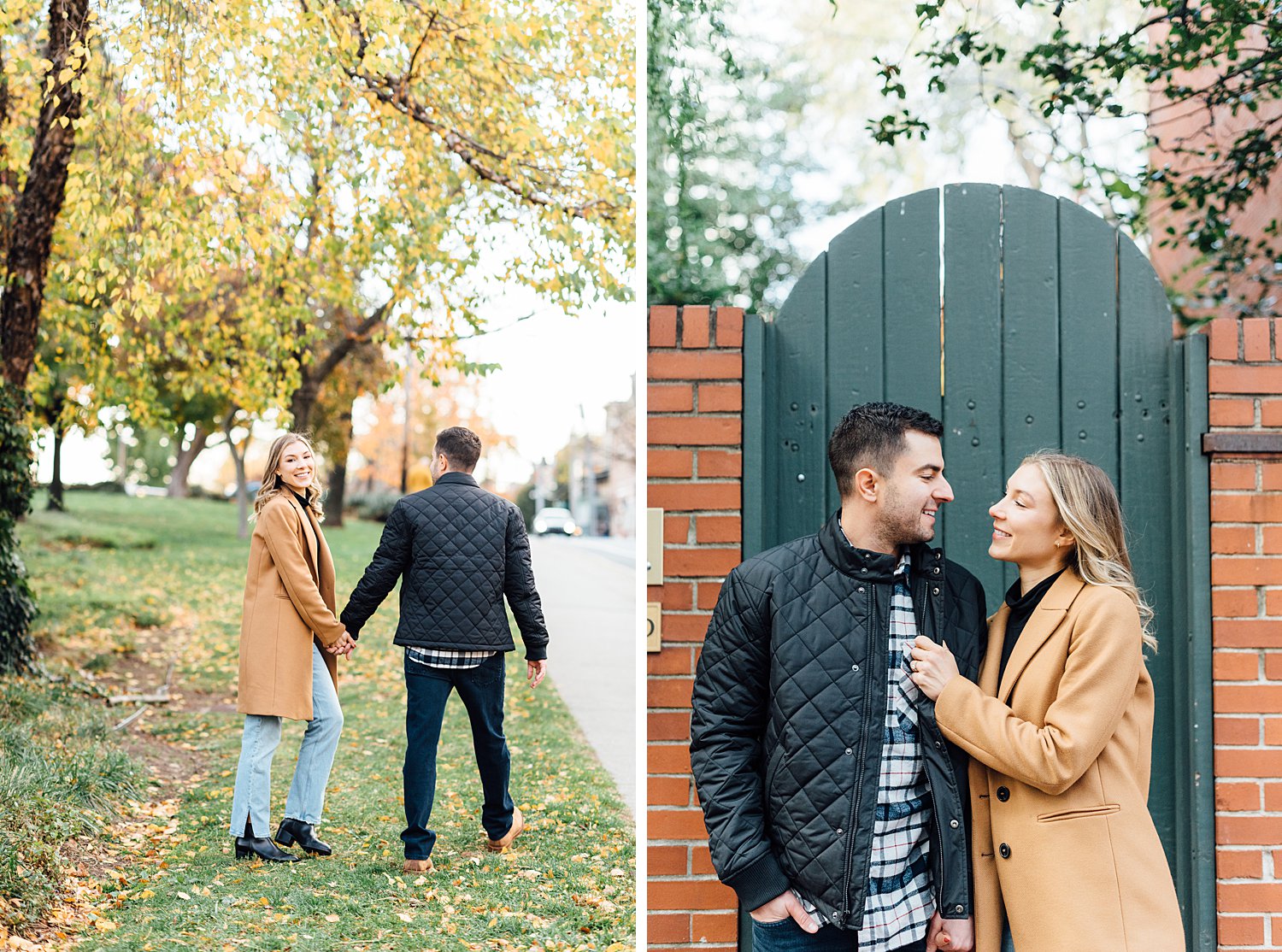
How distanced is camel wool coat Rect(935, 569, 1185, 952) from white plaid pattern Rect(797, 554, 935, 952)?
0.32ft

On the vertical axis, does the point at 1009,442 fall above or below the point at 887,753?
above

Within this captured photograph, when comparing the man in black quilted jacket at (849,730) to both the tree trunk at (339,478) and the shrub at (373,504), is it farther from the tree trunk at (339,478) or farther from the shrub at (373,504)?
the tree trunk at (339,478)

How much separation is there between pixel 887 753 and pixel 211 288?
154 inches

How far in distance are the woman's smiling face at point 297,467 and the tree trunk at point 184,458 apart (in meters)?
2.68

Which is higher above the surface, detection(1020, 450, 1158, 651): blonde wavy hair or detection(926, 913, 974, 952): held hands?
detection(1020, 450, 1158, 651): blonde wavy hair

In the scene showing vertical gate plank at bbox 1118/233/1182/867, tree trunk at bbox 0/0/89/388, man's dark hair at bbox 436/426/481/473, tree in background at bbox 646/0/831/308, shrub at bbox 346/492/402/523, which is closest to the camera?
vertical gate plank at bbox 1118/233/1182/867

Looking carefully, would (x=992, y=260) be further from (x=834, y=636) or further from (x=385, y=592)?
(x=385, y=592)

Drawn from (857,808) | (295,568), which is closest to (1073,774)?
(857,808)

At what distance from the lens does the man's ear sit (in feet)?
7.20

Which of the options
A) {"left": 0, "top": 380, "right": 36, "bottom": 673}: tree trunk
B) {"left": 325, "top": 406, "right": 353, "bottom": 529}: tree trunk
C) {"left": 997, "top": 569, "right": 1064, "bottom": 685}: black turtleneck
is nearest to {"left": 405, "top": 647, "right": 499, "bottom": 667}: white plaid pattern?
{"left": 325, "top": 406, "right": 353, "bottom": 529}: tree trunk

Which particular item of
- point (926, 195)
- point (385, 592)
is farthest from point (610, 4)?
point (385, 592)

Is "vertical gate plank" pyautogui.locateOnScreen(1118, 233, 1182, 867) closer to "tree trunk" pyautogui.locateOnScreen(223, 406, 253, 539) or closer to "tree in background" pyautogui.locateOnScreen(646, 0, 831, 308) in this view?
"tree in background" pyautogui.locateOnScreen(646, 0, 831, 308)

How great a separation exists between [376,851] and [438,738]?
1.48ft

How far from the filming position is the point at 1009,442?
2826 millimetres
